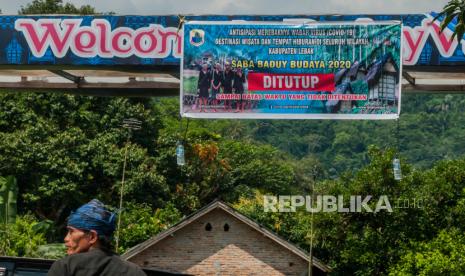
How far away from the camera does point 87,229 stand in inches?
221

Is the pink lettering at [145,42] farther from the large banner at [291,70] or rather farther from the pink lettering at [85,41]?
the pink lettering at [85,41]

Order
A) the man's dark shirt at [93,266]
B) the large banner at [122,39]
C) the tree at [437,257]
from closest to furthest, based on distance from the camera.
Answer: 1. the man's dark shirt at [93,266]
2. the large banner at [122,39]
3. the tree at [437,257]

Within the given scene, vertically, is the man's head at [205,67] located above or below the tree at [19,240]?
above

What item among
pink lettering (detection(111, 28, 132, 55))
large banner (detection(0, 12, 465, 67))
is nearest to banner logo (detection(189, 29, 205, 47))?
large banner (detection(0, 12, 465, 67))

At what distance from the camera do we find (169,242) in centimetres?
3447

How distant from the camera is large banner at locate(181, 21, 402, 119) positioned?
15180 mm

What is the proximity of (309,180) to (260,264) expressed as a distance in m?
48.7

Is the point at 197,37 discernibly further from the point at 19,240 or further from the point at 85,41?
the point at 19,240

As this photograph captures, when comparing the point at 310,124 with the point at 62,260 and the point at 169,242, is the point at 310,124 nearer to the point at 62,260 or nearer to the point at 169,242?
the point at 169,242

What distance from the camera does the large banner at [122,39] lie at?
15281mm

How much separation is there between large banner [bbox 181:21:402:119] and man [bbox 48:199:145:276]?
384 inches

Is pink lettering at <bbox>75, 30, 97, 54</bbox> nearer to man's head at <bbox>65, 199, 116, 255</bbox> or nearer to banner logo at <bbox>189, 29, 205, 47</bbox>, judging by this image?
banner logo at <bbox>189, 29, 205, 47</bbox>

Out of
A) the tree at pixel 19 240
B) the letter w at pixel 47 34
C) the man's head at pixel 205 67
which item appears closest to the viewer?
the man's head at pixel 205 67

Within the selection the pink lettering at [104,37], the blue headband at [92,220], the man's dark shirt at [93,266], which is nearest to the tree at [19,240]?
the pink lettering at [104,37]
